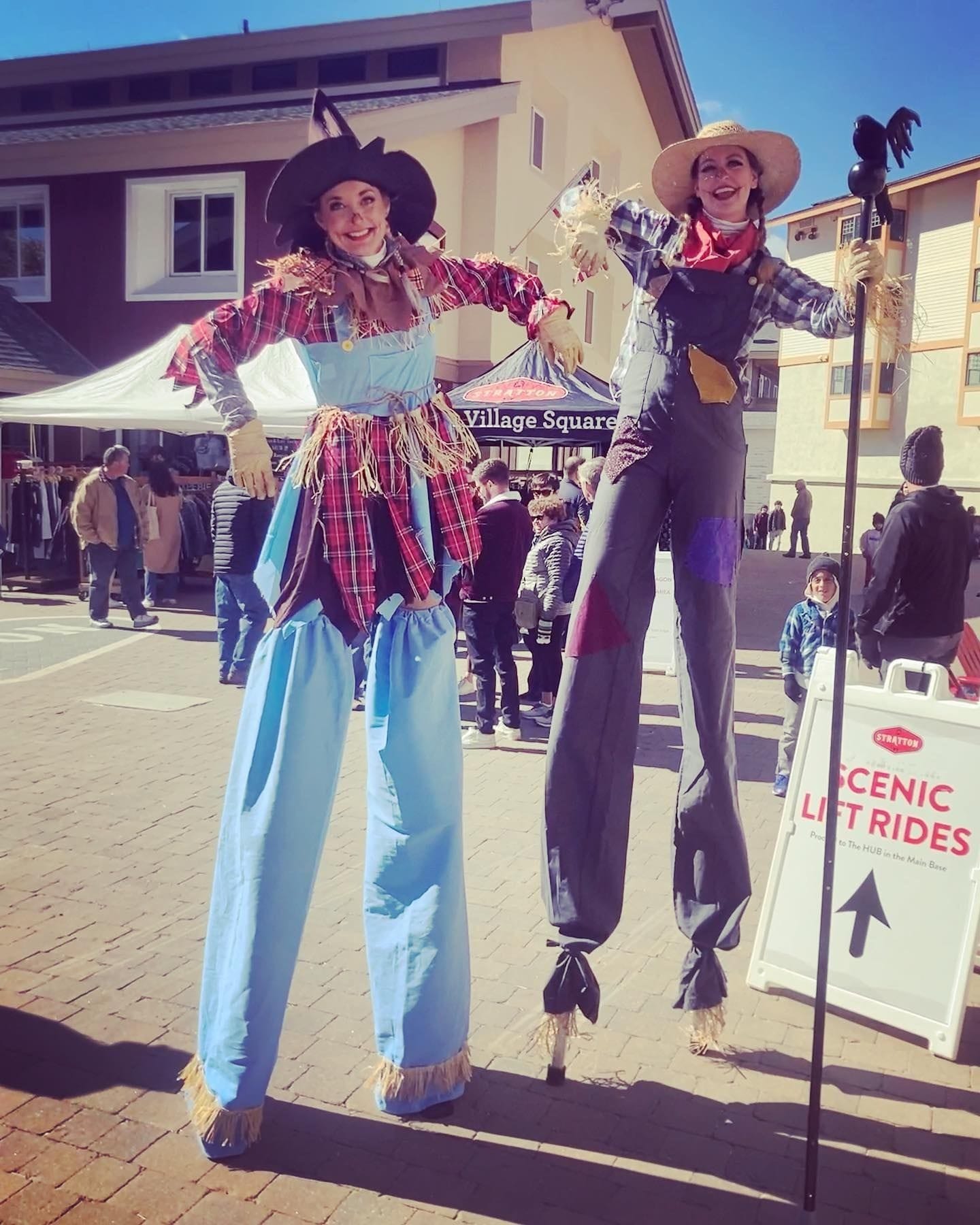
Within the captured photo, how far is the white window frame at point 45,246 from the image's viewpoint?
17.5m

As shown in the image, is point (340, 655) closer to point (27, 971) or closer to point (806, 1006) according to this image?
point (27, 971)

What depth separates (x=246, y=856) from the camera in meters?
2.54

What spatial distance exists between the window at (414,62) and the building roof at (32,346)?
7.65 metres

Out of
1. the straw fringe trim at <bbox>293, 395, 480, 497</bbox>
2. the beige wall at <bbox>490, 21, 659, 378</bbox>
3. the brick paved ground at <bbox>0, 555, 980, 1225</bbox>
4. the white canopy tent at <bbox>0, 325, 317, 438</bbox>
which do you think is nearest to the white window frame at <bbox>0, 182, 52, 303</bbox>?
the white canopy tent at <bbox>0, 325, 317, 438</bbox>

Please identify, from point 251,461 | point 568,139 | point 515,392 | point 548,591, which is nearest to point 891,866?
point 251,461

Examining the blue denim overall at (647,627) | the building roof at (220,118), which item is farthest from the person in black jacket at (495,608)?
the building roof at (220,118)

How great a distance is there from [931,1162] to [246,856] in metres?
1.76

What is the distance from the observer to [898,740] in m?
3.30

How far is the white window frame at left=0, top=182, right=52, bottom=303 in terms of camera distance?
1746 cm

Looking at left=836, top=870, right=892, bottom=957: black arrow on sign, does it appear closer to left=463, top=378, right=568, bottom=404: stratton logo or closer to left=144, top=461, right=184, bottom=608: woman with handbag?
left=463, top=378, right=568, bottom=404: stratton logo

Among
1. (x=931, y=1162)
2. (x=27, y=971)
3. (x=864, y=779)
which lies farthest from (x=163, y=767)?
(x=931, y=1162)

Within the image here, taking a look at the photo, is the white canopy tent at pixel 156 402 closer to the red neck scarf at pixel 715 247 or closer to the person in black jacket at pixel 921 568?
the person in black jacket at pixel 921 568

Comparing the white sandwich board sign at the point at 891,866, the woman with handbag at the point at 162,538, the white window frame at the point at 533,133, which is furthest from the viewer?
the white window frame at the point at 533,133

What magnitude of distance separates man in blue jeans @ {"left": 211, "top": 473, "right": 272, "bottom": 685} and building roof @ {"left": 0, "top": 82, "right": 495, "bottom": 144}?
8.19 m
